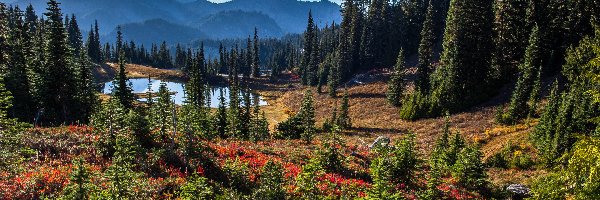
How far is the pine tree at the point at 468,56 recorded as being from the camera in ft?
168

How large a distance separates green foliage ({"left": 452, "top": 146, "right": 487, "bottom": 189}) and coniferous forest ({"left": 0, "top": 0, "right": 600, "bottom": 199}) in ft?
0.37

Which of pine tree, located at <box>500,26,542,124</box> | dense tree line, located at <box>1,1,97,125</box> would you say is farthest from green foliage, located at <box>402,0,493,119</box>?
dense tree line, located at <box>1,1,97,125</box>

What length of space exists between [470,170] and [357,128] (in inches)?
1326

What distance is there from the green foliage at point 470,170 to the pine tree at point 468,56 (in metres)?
30.5

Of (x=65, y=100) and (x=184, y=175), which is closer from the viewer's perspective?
(x=184, y=175)

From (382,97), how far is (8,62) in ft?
195

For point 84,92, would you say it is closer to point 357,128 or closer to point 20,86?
point 20,86

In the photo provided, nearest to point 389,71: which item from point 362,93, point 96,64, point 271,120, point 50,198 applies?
point 362,93

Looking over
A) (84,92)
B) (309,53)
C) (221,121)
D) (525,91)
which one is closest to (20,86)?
(84,92)

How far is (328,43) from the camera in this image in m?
132

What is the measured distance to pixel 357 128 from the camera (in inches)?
2237

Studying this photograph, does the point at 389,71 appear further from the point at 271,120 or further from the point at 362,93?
the point at 271,120

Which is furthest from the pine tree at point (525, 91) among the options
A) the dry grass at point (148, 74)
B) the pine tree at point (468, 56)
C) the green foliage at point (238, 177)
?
the dry grass at point (148, 74)

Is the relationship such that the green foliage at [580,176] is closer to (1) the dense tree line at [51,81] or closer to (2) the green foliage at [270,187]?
(2) the green foliage at [270,187]
